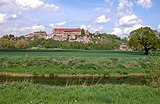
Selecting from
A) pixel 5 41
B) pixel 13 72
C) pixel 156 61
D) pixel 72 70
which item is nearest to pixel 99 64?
Result: pixel 72 70

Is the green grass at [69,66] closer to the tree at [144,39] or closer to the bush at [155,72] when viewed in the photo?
the bush at [155,72]

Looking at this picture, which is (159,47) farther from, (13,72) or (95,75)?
(13,72)

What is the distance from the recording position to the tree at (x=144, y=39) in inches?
3165

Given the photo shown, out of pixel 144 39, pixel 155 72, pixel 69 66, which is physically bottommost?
pixel 69 66

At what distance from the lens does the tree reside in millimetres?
80381

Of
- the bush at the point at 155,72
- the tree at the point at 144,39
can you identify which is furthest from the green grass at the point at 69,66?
the tree at the point at 144,39

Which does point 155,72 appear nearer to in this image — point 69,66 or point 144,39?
point 69,66

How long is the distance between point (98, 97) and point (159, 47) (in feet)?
232

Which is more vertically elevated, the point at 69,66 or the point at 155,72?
the point at 155,72

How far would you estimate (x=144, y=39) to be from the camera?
8094 centimetres

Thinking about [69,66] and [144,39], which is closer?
[69,66]

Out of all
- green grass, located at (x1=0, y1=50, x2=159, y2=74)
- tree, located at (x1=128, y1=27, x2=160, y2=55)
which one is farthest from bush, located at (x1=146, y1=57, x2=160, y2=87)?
tree, located at (x1=128, y1=27, x2=160, y2=55)

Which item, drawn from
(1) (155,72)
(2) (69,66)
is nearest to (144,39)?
(2) (69,66)

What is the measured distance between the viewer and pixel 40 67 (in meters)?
45.3
